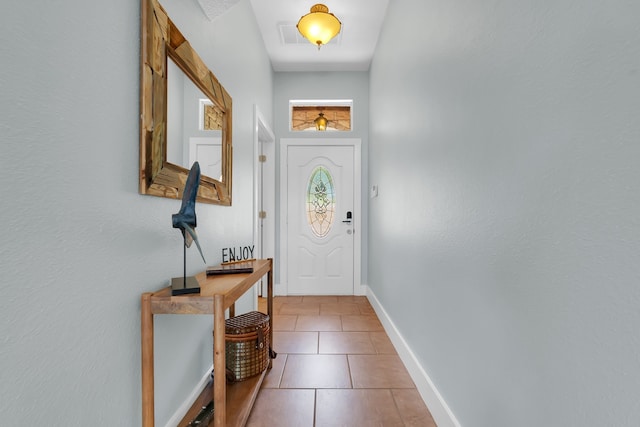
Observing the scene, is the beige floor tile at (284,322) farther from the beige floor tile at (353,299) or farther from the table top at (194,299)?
the table top at (194,299)

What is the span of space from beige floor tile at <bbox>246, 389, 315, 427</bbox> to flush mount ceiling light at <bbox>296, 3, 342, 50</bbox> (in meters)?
2.63

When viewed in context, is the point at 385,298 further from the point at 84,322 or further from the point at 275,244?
the point at 84,322

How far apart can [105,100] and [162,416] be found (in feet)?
4.01

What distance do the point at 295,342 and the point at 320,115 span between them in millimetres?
2785

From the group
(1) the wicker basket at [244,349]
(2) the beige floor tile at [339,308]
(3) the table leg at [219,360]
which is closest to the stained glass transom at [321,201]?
(2) the beige floor tile at [339,308]

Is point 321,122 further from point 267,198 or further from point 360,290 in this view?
point 360,290

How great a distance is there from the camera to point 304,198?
427 cm

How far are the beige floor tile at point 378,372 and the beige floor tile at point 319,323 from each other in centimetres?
61

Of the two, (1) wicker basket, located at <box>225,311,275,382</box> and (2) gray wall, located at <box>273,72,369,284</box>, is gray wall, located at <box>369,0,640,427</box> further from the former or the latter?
(2) gray wall, located at <box>273,72,369,284</box>

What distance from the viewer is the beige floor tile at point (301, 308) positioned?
350 centimetres

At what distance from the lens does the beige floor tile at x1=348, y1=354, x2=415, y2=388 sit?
203 centimetres

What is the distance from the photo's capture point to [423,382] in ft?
6.06

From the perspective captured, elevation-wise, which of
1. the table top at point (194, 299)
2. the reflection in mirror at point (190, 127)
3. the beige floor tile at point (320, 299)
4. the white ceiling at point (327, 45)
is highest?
the white ceiling at point (327, 45)

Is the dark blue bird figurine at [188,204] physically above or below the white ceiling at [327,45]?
below
